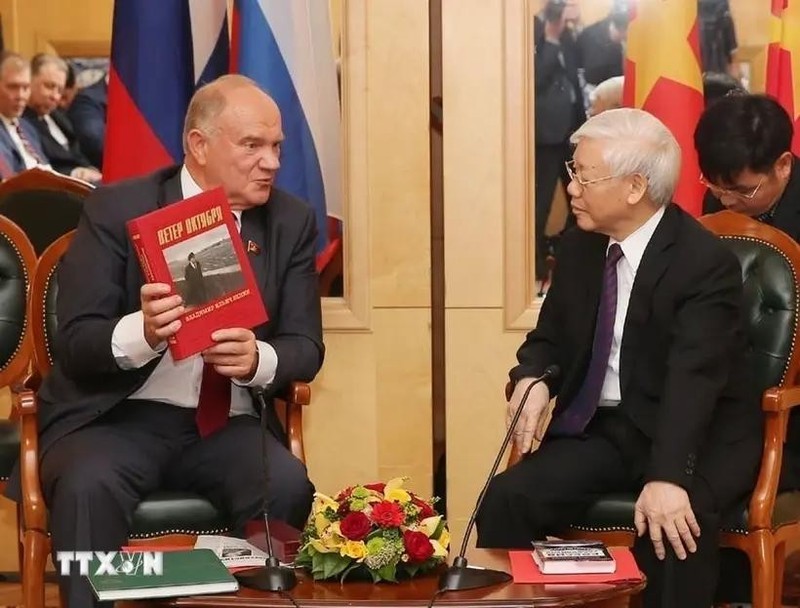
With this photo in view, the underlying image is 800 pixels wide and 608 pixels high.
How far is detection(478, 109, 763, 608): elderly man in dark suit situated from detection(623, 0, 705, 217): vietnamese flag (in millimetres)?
865

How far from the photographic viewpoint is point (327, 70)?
14.5 feet

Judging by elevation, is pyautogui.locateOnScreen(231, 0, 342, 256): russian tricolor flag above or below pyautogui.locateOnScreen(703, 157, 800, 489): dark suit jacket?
above

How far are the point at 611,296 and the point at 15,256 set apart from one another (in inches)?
66.3

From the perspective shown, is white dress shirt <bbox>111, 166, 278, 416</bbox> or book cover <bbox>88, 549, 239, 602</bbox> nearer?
book cover <bbox>88, 549, 239, 602</bbox>

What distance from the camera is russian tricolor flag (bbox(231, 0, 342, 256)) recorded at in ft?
14.0

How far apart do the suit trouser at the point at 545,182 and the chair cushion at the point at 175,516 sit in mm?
1662

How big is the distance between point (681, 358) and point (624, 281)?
305mm

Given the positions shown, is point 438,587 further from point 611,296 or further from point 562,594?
point 611,296

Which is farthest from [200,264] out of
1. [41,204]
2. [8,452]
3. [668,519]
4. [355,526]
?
[41,204]

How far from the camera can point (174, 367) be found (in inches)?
136

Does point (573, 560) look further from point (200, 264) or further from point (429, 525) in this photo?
point (200, 264)

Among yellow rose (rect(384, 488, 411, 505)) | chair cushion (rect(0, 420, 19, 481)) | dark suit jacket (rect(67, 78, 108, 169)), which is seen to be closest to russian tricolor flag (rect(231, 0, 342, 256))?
dark suit jacket (rect(67, 78, 108, 169))

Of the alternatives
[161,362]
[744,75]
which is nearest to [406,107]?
[744,75]

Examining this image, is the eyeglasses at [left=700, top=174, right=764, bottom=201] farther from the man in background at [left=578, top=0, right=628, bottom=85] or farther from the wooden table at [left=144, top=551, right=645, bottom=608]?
the wooden table at [left=144, top=551, right=645, bottom=608]
